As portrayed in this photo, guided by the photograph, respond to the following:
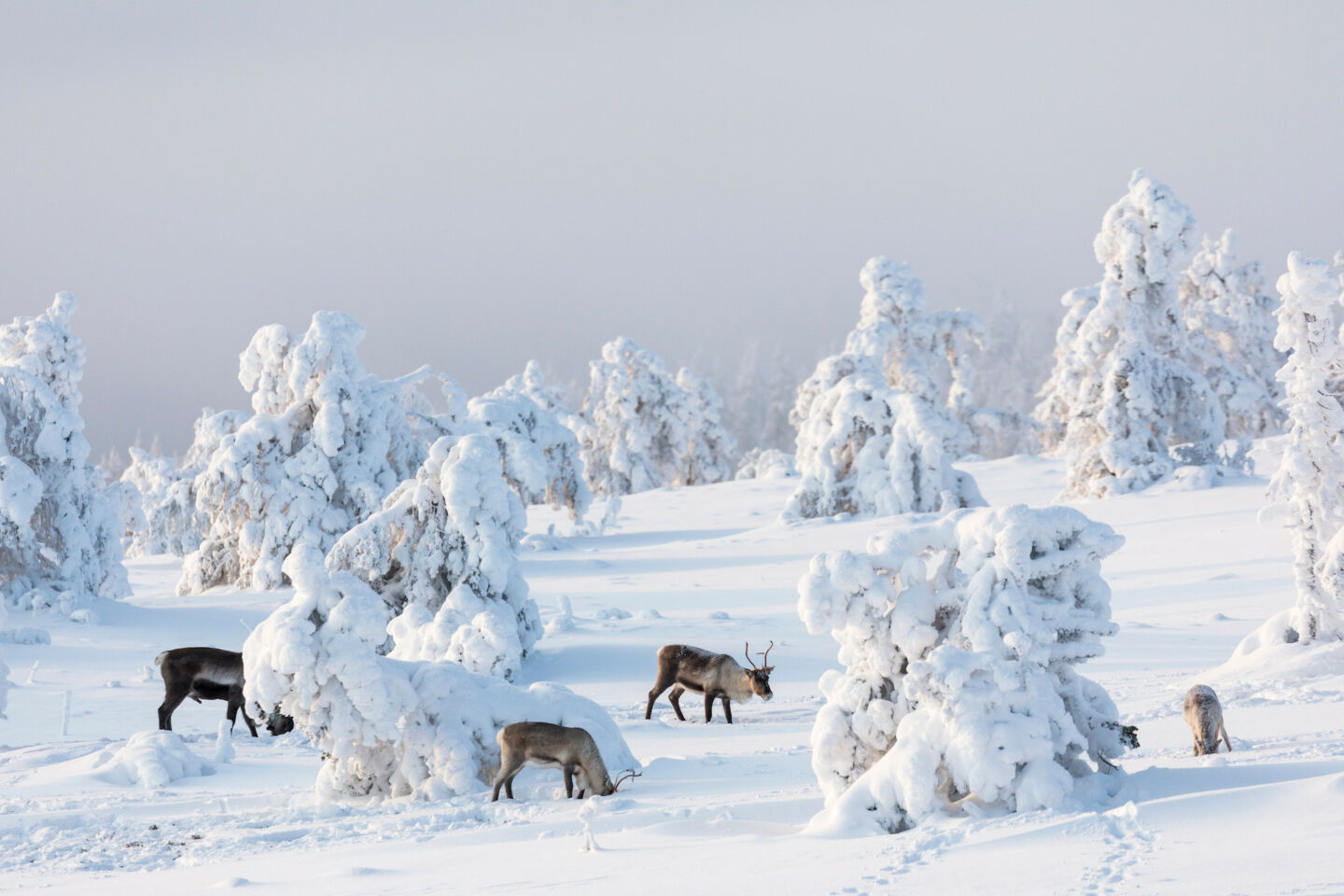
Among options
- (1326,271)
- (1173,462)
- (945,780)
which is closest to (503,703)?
(945,780)

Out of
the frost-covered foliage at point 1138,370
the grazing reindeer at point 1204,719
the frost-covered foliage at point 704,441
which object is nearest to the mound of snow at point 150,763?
the grazing reindeer at point 1204,719

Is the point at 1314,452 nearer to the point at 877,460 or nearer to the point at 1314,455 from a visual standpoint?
the point at 1314,455

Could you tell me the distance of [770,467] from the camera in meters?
54.4

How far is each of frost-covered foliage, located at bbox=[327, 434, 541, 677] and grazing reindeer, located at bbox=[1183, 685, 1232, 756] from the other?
32.7 feet

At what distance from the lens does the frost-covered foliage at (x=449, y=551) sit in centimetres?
1795

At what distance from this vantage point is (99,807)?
A: 414 inches

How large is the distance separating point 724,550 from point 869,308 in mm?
19142

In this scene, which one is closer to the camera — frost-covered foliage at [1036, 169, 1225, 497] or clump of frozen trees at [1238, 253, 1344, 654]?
clump of frozen trees at [1238, 253, 1344, 654]

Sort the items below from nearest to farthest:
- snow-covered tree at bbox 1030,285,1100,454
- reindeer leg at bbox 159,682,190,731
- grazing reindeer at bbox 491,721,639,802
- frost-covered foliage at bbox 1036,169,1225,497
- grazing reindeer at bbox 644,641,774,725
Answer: grazing reindeer at bbox 491,721,639,802
grazing reindeer at bbox 644,641,774,725
reindeer leg at bbox 159,682,190,731
frost-covered foliage at bbox 1036,169,1225,497
snow-covered tree at bbox 1030,285,1100,454

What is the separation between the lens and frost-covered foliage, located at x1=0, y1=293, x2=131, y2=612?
2336cm

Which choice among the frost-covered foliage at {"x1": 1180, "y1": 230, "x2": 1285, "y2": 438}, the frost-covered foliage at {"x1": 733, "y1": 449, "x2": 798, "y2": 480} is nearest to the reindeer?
the frost-covered foliage at {"x1": 733, "y1": 449, "x2": 798, "y2": 480}

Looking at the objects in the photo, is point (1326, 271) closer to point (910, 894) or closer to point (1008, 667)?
point (1008, 667)

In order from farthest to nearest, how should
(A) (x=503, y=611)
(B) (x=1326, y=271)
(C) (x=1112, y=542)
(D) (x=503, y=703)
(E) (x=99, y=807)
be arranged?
1. (A) (x=503, y=611)
2. (B) (x=1326, y=271)
3. (D) (x=503, y=703)
4. (E) (x=99, y=807)
5. (C) (x=1112, y=542)

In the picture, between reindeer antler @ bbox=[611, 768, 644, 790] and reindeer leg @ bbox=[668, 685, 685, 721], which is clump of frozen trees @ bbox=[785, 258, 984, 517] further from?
reindeer antler @ bbox=[611, 768, 644, 790]
